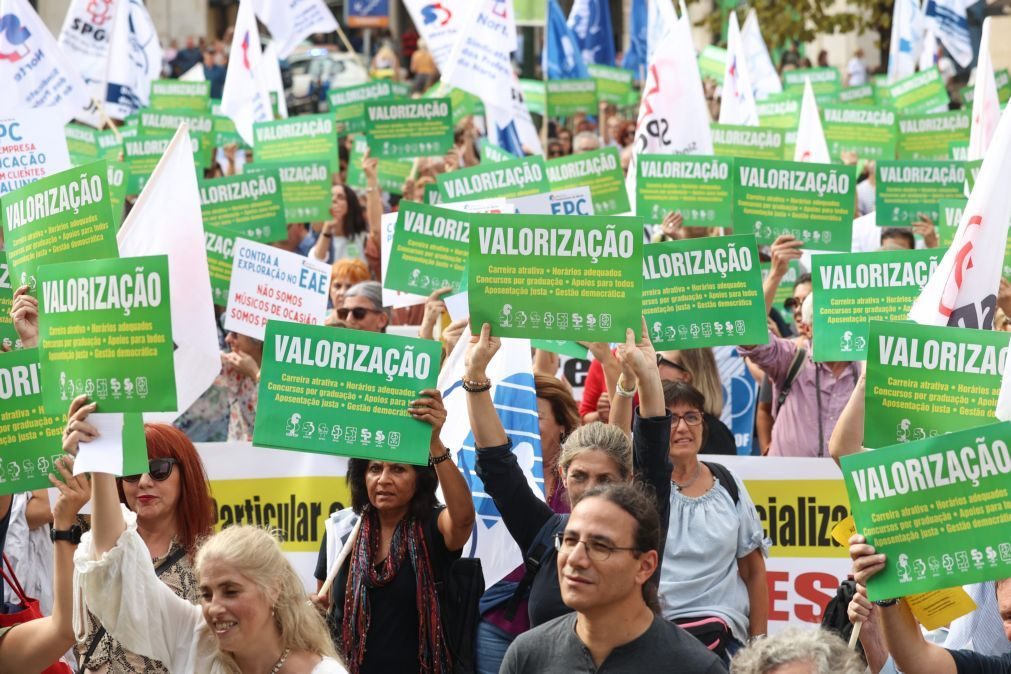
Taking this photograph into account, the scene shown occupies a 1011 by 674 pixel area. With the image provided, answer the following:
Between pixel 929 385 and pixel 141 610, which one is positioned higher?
pixel 929 385

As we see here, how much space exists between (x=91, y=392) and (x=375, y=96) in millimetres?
10084

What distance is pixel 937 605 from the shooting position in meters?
4.27

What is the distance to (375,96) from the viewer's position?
47.2 feet

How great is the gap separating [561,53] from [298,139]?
5.64 meters

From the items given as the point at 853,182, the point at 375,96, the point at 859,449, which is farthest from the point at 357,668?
the point at 375,96

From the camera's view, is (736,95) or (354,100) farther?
(354,100)

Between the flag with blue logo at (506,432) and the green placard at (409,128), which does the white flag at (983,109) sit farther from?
the flag with blue logo at (506,432)

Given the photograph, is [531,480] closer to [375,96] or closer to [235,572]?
[235,572]

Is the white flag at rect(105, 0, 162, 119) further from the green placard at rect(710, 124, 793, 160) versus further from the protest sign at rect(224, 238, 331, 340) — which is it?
the protest sign at rect(224, 238, 331, 340)

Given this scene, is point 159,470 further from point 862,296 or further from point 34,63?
point 34,63

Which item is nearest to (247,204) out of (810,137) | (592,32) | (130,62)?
(810,137)

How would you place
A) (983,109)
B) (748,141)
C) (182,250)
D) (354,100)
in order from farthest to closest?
1. (354,100)
2. (748,141)
3. (983,109)
4. (182,250)

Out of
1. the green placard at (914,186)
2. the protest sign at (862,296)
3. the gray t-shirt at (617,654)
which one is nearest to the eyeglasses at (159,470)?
the gray t-shirt at (617,654)

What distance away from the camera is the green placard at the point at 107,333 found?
4.54 meters
